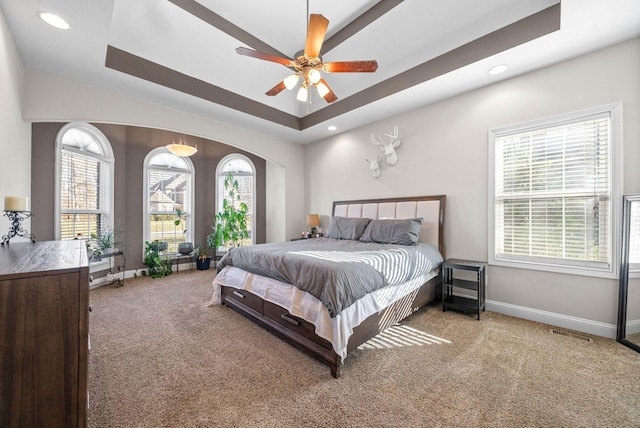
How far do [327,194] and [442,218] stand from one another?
94.7 inches

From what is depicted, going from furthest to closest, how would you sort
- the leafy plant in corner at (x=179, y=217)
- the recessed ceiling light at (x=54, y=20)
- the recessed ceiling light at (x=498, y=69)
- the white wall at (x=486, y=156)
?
the leafy plant in corner at (x=179, y=217) < the recessed ceiling light at (x=498, y=69) < the white wall at (x=486, y=156) < the recessed ceiling light at (x=54, y=20)

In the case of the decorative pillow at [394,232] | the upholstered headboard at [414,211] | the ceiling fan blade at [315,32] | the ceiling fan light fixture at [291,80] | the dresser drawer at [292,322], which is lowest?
the dresser drawer at [292,322]

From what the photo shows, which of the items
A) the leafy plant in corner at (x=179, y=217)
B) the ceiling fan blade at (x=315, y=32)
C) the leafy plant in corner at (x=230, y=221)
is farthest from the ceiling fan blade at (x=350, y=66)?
the leafy plant in corner at (x=179, y=217)

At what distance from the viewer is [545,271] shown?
2830 millimetres

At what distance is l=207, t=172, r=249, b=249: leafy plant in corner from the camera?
560 cm

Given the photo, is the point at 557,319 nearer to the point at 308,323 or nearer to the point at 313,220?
the point at 308,323

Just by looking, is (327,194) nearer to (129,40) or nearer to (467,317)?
(467,317)

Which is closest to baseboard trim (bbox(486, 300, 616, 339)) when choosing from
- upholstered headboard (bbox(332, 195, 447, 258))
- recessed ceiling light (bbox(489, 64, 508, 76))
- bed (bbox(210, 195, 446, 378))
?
bed (bbox(210, 195, 446, 378))

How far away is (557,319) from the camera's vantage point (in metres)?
2.73

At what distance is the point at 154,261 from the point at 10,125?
317cm

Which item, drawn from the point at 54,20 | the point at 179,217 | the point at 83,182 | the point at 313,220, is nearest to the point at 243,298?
the point at 313,220

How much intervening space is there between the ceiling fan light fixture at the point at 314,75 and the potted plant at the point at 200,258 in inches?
177

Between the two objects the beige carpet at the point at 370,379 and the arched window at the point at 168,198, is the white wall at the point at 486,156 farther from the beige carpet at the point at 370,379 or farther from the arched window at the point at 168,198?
the arched window at the point at 168,198

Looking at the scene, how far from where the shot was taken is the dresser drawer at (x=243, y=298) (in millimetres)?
2685
